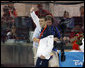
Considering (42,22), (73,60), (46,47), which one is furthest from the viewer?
(73,60)

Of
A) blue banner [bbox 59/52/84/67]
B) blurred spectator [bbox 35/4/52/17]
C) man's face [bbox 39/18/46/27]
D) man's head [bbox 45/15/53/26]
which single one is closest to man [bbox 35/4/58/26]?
blurred spectator [bbox 35/4/52/17]

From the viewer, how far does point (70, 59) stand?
5547 millimetres

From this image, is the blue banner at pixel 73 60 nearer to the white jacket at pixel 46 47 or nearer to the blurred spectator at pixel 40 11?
the white jacket at pixel 46 47

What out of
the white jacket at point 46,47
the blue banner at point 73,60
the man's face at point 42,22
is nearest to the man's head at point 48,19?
the man's face at point 42,22

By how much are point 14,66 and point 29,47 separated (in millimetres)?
879

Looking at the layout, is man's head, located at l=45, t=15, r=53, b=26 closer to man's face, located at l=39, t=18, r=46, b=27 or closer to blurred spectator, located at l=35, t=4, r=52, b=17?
man's face, located at l=39, t=18, r=46, b=27

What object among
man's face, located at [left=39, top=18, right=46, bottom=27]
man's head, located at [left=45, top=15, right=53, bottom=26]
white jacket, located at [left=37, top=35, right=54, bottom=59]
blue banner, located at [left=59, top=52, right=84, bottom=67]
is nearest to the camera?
white jacket, located at [left=37, top=35, right=54, bottom=59]

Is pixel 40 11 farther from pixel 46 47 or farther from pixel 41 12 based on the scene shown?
pixel 46 47

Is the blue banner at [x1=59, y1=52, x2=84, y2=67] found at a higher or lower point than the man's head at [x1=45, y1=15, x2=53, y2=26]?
lower

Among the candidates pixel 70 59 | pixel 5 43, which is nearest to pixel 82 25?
pixel 70 59

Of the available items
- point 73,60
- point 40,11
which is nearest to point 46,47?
point 73,60

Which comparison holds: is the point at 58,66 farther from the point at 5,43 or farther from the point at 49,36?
the point at 5,43

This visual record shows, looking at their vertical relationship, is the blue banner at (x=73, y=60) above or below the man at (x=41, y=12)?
below

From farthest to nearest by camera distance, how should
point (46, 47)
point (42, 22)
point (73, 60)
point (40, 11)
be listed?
point (40, 11)
point (73, 60)
point (42, 22)
point (46, 47)
